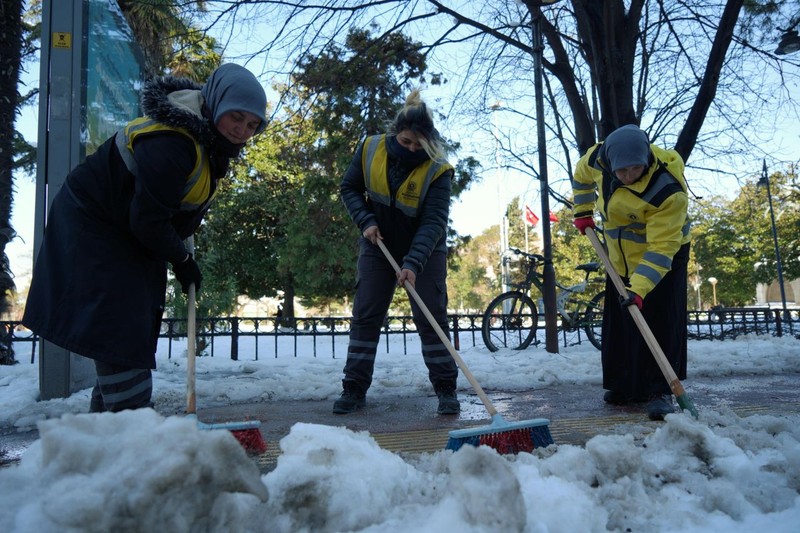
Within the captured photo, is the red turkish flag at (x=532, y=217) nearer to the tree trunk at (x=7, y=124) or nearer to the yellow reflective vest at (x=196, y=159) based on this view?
the tree trunk at (x=7, y=124)

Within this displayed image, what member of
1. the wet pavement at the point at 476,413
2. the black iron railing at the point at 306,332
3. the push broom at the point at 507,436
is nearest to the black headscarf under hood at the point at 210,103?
the wet pavement at the point at 476,413

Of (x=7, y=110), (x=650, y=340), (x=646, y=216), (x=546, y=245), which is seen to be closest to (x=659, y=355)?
(x=650, y=340)

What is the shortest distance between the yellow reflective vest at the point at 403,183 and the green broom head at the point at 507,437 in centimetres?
162

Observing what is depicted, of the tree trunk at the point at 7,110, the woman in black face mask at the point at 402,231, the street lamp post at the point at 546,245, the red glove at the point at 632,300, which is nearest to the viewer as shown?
the red glove at the point at 632,300

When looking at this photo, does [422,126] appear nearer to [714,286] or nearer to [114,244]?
[114,244]

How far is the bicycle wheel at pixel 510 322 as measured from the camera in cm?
871

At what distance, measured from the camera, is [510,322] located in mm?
8945

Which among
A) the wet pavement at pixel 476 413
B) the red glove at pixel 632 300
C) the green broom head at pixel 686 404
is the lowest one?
the wet pavement at pixel 476 413

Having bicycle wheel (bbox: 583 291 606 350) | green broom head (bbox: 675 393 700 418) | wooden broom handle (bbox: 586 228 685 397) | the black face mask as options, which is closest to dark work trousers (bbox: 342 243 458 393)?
the black face mask

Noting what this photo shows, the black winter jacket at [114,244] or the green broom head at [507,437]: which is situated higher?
the black winter jacket at [114,244]

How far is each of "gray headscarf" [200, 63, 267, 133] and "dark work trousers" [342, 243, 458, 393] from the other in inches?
56.7

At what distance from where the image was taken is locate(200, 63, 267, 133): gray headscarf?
7.85 feet

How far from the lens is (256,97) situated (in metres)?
2.43

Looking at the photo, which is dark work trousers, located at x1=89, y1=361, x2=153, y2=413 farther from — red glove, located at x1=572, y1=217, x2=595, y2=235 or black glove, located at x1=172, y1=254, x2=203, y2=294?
red glove, located at x1=572, y1=217, x2=595, y2=235
